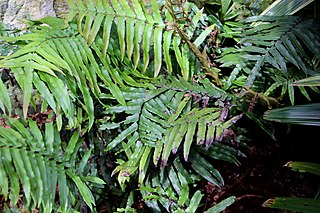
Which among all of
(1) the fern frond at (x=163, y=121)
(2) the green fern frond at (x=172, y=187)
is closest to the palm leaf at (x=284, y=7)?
(1) the fern frond at (x=163, y=121)

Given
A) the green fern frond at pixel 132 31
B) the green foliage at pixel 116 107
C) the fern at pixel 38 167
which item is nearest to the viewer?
the fern at pixel 38 167

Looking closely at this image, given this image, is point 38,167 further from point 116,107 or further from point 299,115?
point 299,115

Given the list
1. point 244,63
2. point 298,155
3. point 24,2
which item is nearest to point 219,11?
point 244,63

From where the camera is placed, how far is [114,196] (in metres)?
1.81

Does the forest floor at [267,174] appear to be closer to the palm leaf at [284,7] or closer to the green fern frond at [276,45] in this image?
the green fern frond at [276,45]

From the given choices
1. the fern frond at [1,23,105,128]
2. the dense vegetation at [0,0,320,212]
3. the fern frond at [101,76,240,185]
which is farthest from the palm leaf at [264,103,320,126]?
the fern frond at [1,23,105,128]

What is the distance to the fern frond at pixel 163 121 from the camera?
1484 mm

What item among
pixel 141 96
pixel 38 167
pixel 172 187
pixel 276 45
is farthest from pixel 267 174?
pixel 38 167

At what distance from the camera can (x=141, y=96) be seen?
1.63 meters

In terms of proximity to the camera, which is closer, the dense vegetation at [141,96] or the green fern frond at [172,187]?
the dense vegetation at [141,96]

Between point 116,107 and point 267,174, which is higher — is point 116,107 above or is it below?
above

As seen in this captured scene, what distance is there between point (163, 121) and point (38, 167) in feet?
1.59

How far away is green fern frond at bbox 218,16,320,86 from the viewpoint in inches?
64.7

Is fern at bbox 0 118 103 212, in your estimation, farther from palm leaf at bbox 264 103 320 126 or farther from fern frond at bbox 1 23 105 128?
palm leaf at bbox 264 103 320 126
